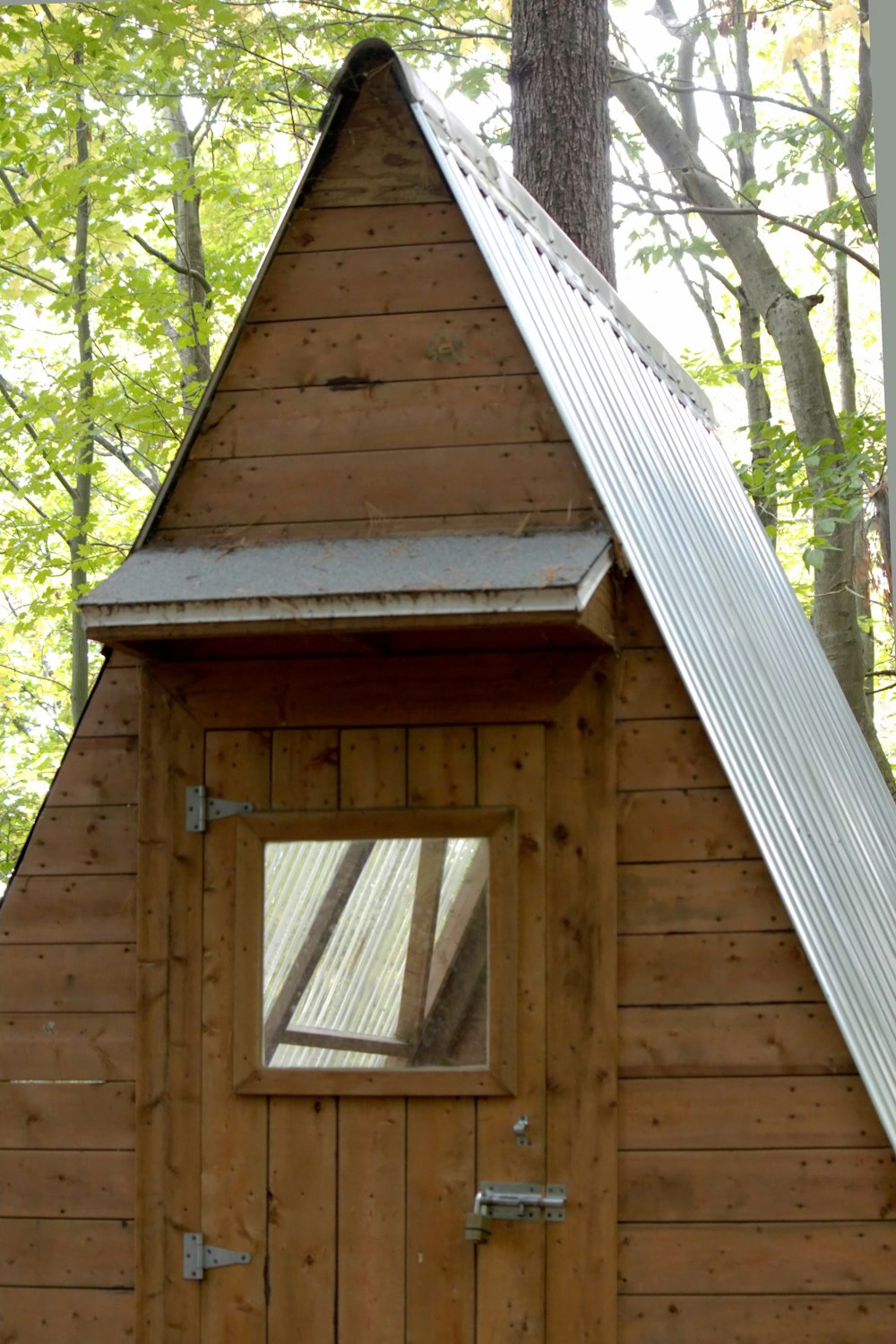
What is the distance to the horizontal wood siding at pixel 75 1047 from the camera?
4305mm

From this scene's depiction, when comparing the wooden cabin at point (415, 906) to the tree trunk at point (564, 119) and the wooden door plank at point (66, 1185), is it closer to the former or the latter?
the wooden door plank at point (66, 1185)

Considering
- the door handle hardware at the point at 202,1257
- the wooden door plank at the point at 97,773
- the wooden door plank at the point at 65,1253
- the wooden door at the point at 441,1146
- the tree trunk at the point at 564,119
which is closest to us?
the wooden door at the point at 441,1146

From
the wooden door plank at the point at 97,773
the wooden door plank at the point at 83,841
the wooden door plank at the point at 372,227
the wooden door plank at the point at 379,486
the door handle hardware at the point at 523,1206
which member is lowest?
the door handle hardware at the point at 523,1206

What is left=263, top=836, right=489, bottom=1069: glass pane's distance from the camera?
4.14 meters

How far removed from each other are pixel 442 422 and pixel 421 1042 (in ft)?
5.69

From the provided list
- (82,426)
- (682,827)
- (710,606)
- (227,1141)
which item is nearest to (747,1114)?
(682,827)

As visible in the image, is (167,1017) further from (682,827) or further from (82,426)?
(82,426)

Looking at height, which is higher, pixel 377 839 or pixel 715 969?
pixel 377 839

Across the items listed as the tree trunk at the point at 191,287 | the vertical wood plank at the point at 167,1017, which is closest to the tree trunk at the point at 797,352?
the tree trunk at the point at 191,287

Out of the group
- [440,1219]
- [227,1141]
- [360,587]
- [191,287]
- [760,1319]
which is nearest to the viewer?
[360,587]

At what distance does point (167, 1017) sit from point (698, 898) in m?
1.51

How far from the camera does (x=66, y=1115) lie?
172 inches

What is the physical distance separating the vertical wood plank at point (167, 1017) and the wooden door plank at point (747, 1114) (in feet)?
3.94

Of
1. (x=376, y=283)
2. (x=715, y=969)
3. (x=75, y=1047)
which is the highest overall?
(x=376, y=283)
